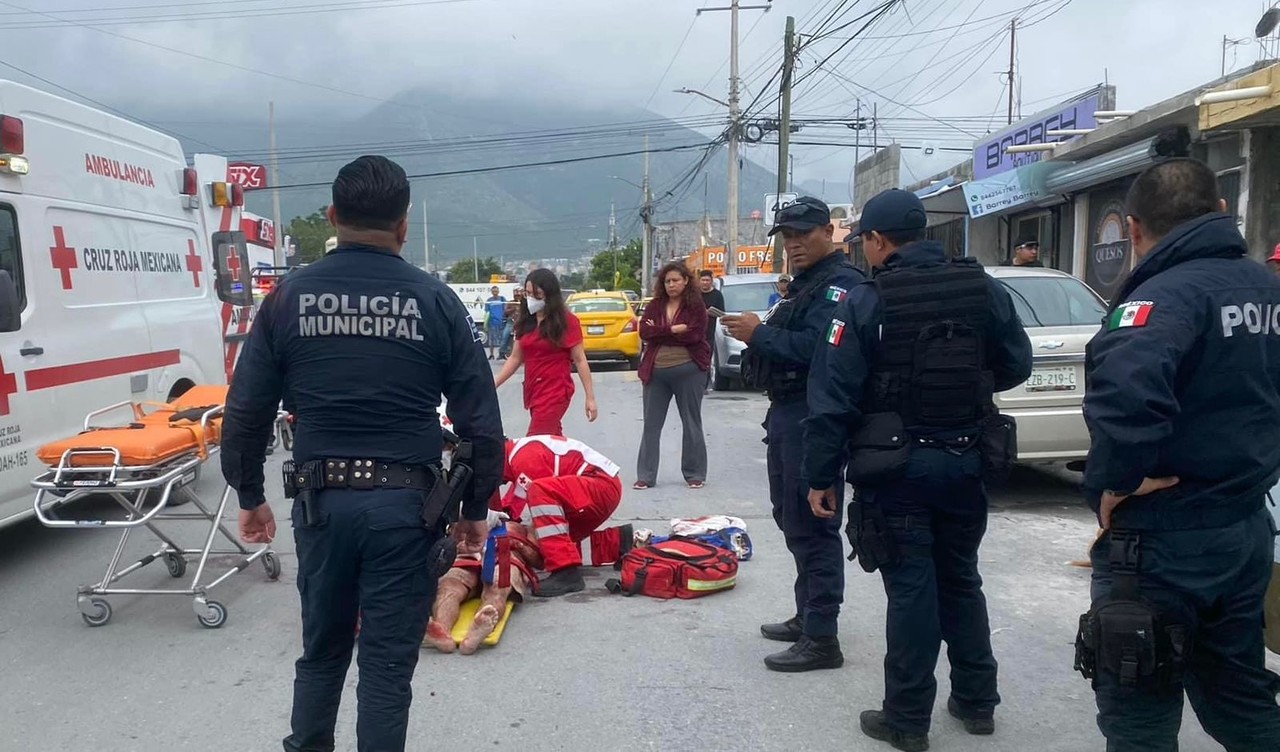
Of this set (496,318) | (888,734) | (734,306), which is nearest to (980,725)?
(888,734)

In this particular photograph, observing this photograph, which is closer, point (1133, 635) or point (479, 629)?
point (1133, 635)

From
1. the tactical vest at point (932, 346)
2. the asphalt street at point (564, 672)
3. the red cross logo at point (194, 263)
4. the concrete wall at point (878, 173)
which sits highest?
the concrete wall at point (878, 173)

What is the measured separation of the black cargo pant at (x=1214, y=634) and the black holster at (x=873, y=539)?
2.67 feet

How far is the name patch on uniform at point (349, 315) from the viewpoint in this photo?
9.21 ft

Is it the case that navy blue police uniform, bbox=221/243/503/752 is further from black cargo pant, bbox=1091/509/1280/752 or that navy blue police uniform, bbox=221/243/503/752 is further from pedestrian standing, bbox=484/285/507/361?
pedestrian standing, bbox=484/285/507/361

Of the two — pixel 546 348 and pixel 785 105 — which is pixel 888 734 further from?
pixel 785 105

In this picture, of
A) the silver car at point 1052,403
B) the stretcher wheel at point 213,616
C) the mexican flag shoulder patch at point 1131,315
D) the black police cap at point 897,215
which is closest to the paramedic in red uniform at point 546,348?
the stretcher wheel at point 213,616

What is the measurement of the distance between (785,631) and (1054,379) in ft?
11.7

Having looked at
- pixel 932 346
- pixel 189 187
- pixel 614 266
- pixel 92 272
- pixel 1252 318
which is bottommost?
pixel 932 346

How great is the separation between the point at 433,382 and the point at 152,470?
262 centimetres

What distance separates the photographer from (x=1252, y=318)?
2.61 metres

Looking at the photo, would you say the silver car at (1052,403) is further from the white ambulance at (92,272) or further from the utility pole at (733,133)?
the utility pole at (733,133)

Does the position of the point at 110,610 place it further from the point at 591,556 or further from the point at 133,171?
the point at 133,171

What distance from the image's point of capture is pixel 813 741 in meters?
3.62
